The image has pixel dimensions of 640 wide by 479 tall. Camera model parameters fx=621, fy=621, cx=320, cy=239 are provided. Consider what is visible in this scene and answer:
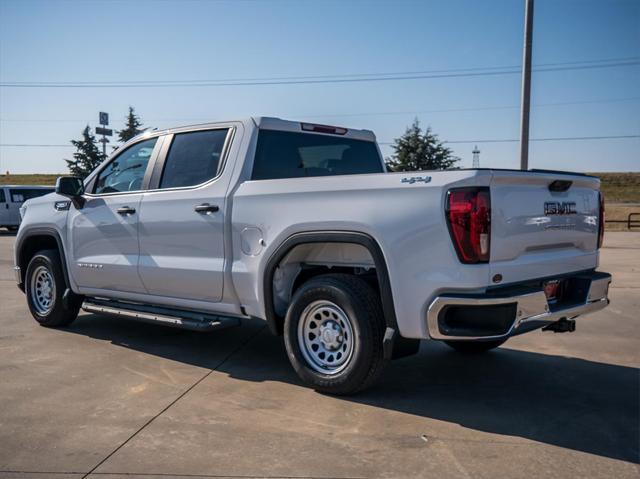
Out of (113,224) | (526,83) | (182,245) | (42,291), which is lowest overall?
(42,291)

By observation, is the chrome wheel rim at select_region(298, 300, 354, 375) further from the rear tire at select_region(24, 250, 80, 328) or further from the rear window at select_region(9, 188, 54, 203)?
the rear window at select_region(9, 188, 54, 203)

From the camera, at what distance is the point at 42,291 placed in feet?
22.7

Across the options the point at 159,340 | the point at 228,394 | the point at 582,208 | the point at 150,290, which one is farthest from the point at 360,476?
the point at 159,340

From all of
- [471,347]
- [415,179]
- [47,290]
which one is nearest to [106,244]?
[47,290]

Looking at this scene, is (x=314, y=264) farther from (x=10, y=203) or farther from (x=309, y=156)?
(x=10, y=203)

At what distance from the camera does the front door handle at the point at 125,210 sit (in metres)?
5.59

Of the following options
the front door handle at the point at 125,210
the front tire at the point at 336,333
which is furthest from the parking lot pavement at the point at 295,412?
the front door handle at the point at 125,210

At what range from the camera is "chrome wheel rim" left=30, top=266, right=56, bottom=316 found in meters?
6.76

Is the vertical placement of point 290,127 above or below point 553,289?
above

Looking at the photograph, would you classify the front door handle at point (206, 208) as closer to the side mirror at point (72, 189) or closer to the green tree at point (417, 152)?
the side mirror at point (72, 189)

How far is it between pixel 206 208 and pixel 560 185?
266 cm

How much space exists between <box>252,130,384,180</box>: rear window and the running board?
1.20 meters

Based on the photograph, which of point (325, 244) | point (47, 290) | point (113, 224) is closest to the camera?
point (325, 244)

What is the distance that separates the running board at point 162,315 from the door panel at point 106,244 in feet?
0.55
